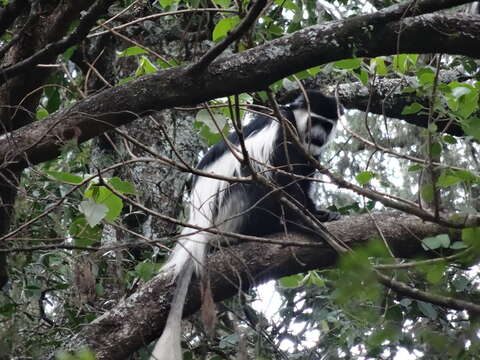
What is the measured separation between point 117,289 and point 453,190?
2.01 meters

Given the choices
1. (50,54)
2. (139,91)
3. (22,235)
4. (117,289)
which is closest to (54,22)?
(50,54)

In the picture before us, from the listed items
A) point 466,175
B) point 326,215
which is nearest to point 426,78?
point 466,175

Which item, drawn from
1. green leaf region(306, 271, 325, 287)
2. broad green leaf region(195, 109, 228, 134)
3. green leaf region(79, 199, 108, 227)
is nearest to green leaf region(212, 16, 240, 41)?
broad green leaf region(195, 109, 228, 134)

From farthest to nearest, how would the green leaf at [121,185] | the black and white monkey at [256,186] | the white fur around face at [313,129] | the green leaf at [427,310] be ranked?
the white fur around face at [313,129]
the black and white monkey at [256,186]
the green leaf at [427,310]
the green leaf at [121,185]

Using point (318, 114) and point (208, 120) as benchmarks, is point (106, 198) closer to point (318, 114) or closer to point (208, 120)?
point (208, 120)

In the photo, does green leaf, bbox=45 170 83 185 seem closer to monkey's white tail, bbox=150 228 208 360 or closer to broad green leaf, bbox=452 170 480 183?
monkey's white tail, bbox=150 228 208 360

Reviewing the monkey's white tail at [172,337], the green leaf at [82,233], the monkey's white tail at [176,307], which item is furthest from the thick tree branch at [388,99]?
the green leaf at [82,233]

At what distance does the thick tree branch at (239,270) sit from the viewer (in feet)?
6.85

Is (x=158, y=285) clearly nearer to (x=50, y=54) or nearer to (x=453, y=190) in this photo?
(x=50, y=54)

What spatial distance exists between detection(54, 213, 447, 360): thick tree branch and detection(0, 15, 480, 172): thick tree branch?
0.61 metres

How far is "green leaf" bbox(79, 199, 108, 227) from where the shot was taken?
1630mm

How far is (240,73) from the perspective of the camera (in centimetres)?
160

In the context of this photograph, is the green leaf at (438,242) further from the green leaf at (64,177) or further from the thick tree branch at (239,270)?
the green leaf at (64,177)

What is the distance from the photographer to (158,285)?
2.26 m
